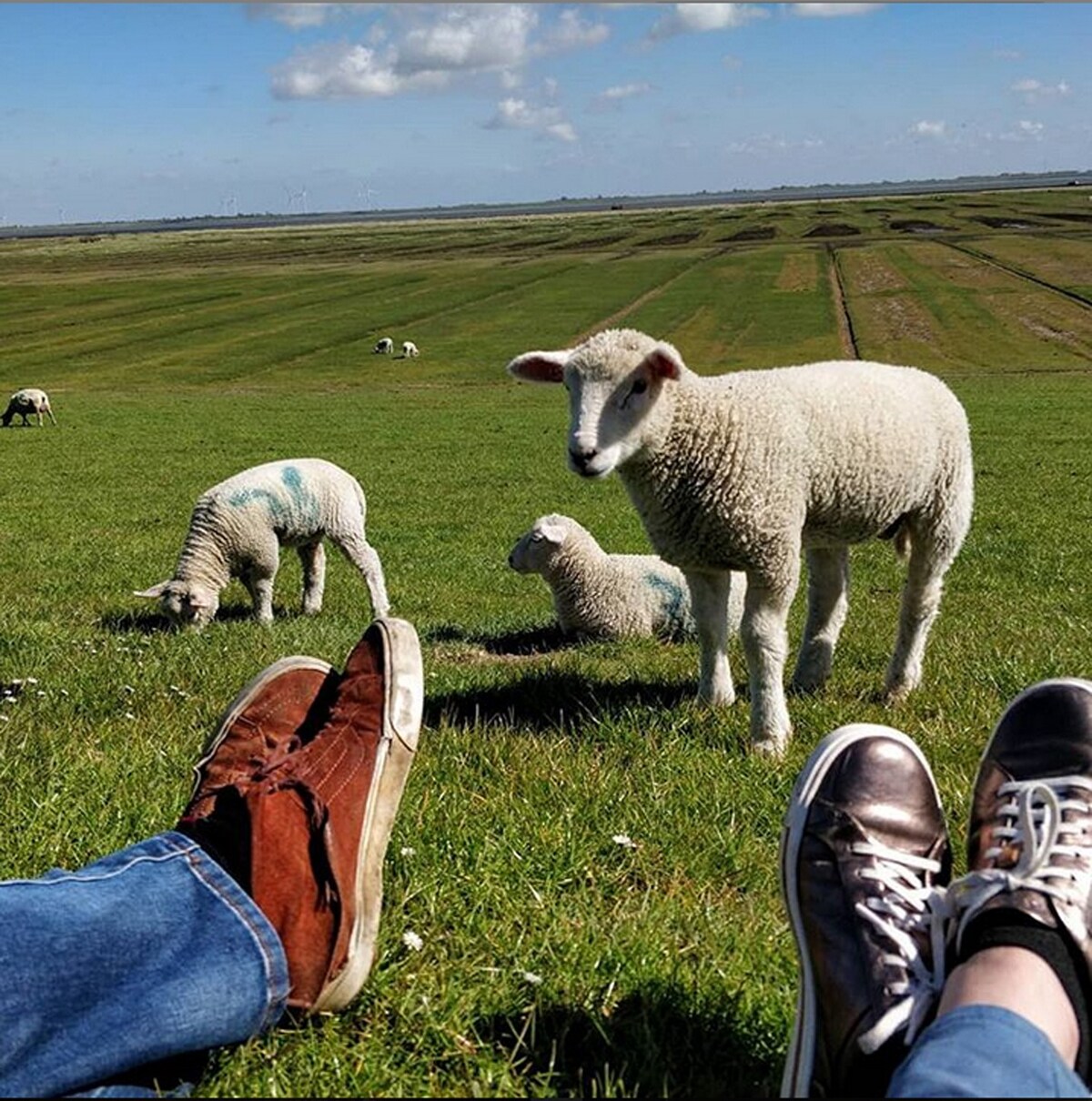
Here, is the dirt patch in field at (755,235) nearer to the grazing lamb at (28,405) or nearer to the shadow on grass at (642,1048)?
the grazing lamb at (28,405)

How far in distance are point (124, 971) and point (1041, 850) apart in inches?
68.8

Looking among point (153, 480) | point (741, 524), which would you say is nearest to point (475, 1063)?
point (741, 524)

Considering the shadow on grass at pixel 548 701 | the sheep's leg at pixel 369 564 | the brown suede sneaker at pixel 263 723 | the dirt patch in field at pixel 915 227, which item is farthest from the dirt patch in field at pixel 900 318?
the brown suede sneaker at pixel 263 723

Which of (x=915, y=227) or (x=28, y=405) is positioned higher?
(x=915, y=227)

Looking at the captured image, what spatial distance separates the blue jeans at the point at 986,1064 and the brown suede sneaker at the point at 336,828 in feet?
3.71

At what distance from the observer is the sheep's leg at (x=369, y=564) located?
11109 millimetres

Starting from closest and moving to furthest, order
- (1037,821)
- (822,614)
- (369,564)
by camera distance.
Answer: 1. (1037,821)
2. (822,614)
3. (369,564)

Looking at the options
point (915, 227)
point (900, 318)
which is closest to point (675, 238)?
point (915, 227)

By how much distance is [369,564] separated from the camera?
36.7 feet

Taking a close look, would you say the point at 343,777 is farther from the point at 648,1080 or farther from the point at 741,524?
the point at 741,524

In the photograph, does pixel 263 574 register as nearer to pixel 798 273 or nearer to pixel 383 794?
pixel 383 794

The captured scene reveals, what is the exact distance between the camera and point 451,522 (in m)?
19.0

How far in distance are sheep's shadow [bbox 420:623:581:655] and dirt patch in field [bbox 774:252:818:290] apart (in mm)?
67985

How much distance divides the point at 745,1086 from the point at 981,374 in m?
47.6
